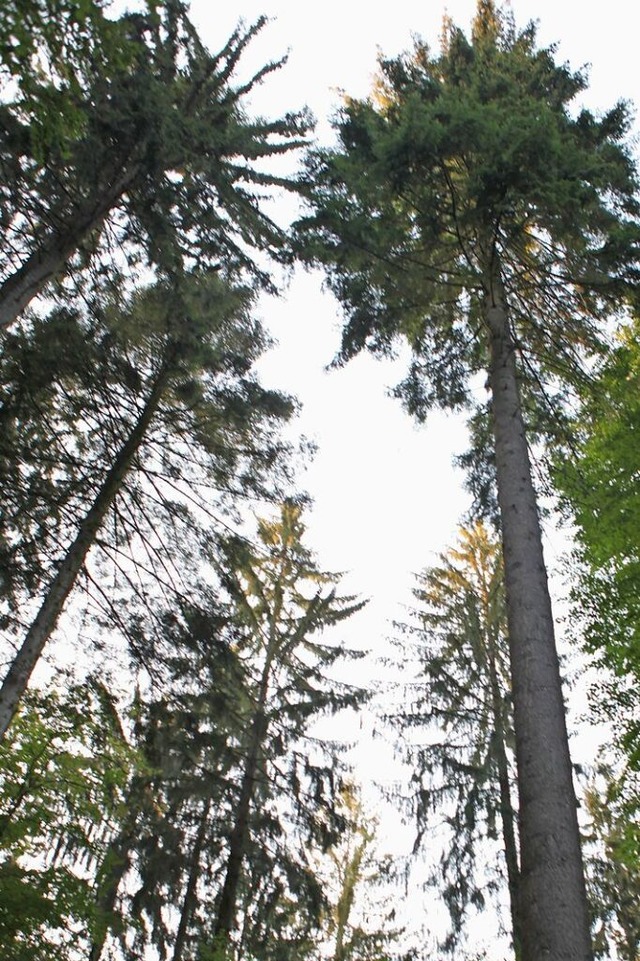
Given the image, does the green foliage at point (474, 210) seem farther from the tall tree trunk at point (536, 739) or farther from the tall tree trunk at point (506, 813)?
the tall tree trunk at point (506, 813)

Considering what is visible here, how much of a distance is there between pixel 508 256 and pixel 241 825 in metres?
10.3

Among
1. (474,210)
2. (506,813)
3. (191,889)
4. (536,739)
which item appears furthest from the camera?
(191,889)

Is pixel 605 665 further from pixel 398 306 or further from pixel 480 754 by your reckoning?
pixel 398 306

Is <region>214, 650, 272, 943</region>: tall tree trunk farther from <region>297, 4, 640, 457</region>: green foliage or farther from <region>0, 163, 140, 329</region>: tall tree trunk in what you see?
<region>0, 163, 140, 329</region>: tall tree trunk

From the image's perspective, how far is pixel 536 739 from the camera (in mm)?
5652

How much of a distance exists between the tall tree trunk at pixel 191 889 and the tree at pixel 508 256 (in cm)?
819

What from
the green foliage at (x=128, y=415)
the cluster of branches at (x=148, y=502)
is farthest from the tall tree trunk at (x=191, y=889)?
the green foliage at (x=128, y=415)

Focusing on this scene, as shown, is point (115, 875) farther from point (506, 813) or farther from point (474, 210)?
point (474, 210)

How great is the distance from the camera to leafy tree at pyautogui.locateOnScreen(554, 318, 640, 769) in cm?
832

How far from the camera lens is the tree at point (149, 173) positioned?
8.69 metres

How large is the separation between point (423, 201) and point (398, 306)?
150 centimetres

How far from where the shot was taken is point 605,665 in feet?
29.3

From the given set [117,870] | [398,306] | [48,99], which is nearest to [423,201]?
[398,306]

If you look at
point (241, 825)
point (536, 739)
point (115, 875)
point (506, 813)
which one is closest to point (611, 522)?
point (536, 739)
